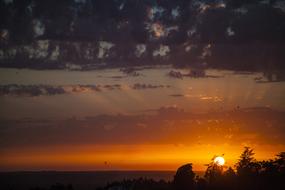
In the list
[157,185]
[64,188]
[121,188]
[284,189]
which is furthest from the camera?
[64,188]

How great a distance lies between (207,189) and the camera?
380 ft

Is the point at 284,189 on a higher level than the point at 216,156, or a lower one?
lower

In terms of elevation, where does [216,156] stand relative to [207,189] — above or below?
above

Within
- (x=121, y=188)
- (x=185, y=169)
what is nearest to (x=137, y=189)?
(x=121, y=188)

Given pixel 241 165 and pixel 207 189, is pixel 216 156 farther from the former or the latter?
pixel 207 189

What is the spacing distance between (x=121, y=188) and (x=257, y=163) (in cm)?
2995

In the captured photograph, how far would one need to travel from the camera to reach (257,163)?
130875 mm

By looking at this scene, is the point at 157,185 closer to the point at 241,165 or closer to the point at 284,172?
the point at 241,165

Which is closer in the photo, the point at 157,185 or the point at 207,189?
the point at 207,189

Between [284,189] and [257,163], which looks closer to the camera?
[284,189]

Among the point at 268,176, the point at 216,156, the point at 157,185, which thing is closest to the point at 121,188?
the point at 157,185

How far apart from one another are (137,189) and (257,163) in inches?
1055

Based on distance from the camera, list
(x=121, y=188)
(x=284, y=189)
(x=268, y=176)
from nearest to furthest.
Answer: (x=284, y=189) → (x=268, y=176) → (x=121, y=188)

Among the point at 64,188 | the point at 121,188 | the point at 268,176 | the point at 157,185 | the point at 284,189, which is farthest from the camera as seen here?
the point at 64,188
